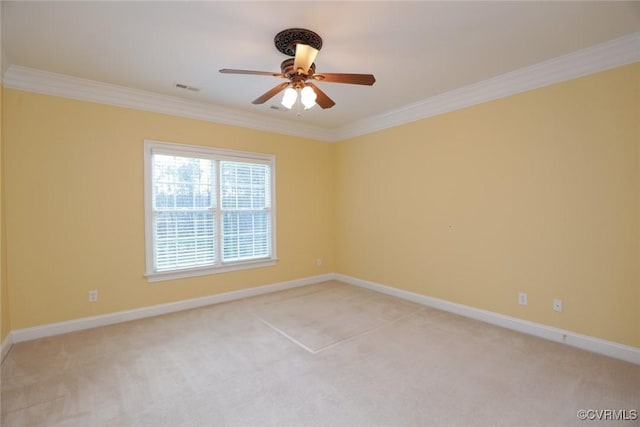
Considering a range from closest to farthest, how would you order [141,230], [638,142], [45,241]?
[638,142] → [45,241] → [141,230]

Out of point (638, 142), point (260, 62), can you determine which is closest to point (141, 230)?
point (260, 62)

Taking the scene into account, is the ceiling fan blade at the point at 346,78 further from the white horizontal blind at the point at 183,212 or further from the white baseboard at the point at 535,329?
the white baseboard at the point at 535,329

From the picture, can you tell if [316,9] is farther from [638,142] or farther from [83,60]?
[638,142]

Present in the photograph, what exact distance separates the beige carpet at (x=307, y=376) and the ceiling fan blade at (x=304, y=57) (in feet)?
7.82

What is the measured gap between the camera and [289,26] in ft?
7.56

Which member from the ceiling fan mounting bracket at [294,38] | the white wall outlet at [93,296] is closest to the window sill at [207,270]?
the white wall outlet at [93,296]

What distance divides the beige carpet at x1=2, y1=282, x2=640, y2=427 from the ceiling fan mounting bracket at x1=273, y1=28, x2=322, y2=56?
2.66m

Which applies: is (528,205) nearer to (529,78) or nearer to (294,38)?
(529,78)

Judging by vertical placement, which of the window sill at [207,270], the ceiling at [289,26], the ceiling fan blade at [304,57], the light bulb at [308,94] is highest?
the ceiling at [289,26]

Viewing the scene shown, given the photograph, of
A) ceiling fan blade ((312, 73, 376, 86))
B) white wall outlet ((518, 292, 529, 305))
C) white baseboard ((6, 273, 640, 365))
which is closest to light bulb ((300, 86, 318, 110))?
ceiling fan blade ((312, 73, 376, 86))

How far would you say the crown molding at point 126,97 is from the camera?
3.00 meters

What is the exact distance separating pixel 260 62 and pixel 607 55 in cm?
309

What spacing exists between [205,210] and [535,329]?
4.08 metres

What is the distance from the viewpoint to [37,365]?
2529mm
